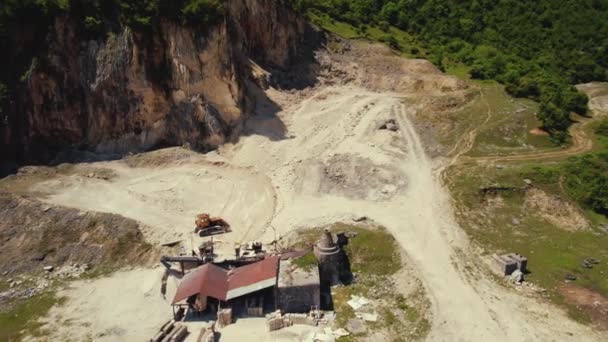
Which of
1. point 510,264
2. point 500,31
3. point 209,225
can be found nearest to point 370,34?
point 500,31

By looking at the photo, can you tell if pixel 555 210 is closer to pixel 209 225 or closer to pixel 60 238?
pixel 209 225

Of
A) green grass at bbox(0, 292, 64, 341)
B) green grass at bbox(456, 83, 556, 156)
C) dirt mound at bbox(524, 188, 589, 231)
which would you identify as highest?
green grass at bbox(456, 83, 556, 156)

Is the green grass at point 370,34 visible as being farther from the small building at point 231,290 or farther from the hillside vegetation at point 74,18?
the small building at point 231,290

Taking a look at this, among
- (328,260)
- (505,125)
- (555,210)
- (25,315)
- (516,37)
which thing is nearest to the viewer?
(25,315)

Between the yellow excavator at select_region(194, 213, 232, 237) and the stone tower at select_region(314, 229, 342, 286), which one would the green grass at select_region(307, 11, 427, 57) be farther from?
the stone tower at select_region(314, 229, 342, 286)

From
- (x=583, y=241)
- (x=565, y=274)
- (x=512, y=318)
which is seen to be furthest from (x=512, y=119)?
(x=512, y=318)

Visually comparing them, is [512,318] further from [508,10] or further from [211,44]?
[508,10]

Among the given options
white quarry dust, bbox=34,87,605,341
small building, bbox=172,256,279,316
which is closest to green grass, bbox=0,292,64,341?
white quarry dust, bbox=34,87,605,341
